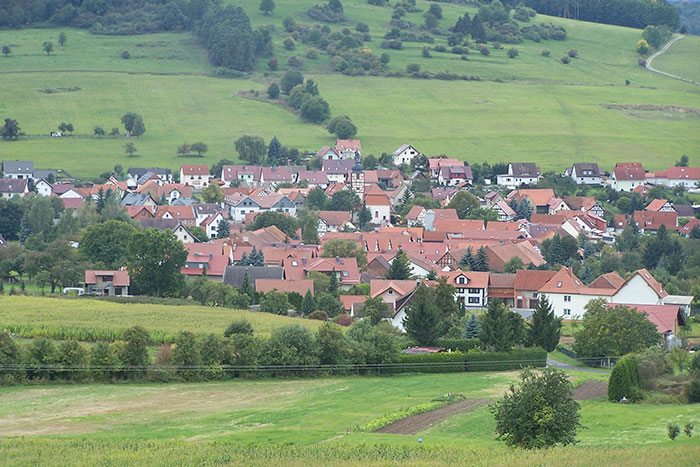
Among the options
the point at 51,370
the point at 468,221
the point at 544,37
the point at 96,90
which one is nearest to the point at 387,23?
the point at 544,37

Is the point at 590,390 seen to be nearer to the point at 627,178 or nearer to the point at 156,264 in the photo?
the point at 156,264

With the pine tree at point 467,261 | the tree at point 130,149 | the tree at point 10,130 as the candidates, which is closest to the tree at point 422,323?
the pine tree at point 467,261

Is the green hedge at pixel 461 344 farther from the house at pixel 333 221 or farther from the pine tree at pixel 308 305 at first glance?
the house at pixel 333 221

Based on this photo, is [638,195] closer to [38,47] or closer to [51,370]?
[51,370]

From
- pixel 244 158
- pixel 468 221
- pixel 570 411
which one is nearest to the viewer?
pixel 570 411

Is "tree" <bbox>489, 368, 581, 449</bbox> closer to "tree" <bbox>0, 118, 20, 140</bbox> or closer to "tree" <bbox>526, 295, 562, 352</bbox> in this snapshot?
"tree" <bbox>526, 295, 562, 352</bbox>

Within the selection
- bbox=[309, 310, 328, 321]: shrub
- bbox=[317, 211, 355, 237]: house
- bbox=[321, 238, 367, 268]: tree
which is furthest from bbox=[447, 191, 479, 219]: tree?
bbox=[309, 310, 328, 321]: shrub
